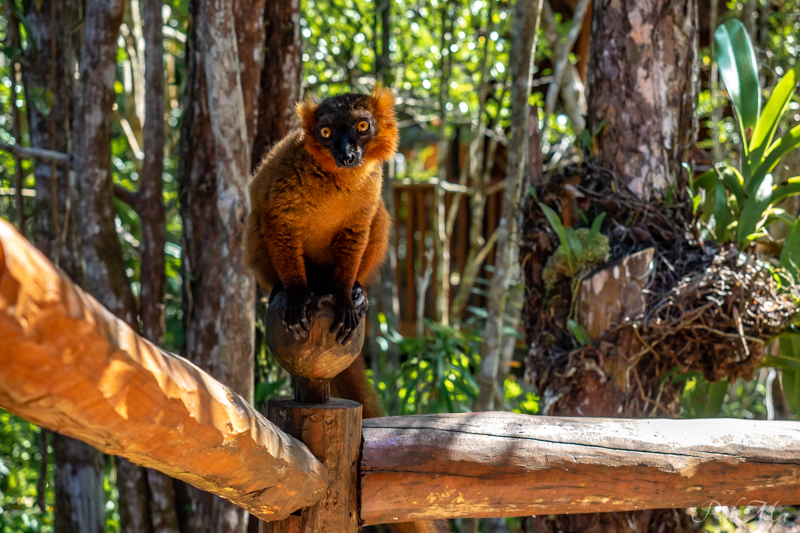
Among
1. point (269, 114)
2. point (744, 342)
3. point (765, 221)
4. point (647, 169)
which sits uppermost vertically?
point (269, 114)

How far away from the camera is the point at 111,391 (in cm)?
88

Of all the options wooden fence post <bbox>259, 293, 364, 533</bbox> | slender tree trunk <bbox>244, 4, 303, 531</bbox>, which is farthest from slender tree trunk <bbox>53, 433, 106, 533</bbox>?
wooden fence post <bbox>259, 293, 364, 533</bbox>

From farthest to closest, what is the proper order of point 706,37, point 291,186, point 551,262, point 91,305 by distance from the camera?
point 706,37, point 551,262, point 291,186, point 91,305

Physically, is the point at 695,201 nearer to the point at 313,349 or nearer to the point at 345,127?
the point at 345,127

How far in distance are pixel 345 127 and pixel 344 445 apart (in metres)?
1.06

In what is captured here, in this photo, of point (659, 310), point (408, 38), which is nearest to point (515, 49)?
point (659, 310)

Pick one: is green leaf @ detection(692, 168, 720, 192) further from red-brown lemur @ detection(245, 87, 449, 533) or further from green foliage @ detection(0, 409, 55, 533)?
green foliage @ detection(0, 409, 55, 533)

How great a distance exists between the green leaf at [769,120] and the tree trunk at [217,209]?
7.87ft

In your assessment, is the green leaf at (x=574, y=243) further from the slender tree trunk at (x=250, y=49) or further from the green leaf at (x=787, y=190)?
the slender tree trunk at (x=250, y=49)

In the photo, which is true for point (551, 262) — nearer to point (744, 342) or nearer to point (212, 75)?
point (744, 342)

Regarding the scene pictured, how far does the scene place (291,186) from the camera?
80.5 inches

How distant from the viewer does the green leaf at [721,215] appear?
2.87m

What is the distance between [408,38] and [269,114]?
3411 millimetres

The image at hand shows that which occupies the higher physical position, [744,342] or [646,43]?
[646,43]
